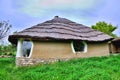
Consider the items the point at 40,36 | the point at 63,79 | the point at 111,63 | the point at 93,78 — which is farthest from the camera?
the point at 40,36

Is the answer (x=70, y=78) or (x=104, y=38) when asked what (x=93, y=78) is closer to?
(x=70, y=78)

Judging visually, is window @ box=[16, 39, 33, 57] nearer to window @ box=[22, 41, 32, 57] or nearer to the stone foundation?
window @ box=[22, 41, 32, 57]

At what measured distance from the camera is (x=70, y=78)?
1177 centimetres

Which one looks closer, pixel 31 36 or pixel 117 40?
pixel 31 36

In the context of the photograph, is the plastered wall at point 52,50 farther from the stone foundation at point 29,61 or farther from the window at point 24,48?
the window at point 24,48

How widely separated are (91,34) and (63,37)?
3030 mm

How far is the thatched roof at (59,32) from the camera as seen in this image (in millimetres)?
19328

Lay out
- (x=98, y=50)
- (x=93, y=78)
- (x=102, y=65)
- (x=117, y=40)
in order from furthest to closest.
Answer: (x=117, y=40) → (x=98, y=50) → (x=102, y=65) → (x=93, y=78)

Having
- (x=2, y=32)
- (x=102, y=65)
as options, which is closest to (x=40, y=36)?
(x=102, y=65)

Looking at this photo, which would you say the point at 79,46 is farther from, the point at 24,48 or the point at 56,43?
the point at 24,48

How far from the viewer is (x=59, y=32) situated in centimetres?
2002

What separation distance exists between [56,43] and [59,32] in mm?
912

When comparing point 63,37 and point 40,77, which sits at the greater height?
point 63,37

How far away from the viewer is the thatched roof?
Result: 19.3 metres
